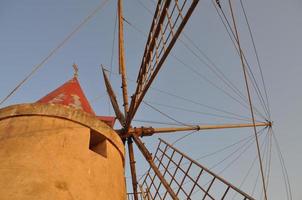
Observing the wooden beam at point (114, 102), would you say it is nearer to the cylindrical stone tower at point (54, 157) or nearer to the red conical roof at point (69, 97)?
the red conical roof at point (69, 97)

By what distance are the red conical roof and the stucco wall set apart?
3.30ft

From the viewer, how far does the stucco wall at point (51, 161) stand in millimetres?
3519

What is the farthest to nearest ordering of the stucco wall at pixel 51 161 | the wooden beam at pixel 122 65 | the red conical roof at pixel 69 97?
the wooden beam at pixel 122 65 → the red conical roof at pixel 69 97 → the stucco wall at pixel 51 161

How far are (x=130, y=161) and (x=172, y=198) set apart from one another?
6.18 feet

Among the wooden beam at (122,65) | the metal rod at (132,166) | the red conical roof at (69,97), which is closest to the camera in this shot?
the red conical roof at (69,97)

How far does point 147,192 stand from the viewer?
976 centimetres

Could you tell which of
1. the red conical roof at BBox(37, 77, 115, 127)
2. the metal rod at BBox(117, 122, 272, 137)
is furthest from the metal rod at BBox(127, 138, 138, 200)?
the red conical roof at BBox(37, 77, 115, 127)

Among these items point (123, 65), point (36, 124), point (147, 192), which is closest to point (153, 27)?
point (123, 65)

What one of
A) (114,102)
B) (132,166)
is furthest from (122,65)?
(132,166)

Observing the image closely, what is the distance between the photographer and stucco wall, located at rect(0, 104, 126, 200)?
3.52m

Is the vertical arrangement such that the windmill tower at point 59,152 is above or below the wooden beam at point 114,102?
below

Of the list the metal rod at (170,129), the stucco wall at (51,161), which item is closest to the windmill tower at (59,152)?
the stucco wall at (51,161)

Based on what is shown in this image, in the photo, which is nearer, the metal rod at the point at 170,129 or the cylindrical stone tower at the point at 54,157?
the cylindrical stone tower at the point at 54,157

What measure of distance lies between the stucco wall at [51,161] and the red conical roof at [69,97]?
100 cm
